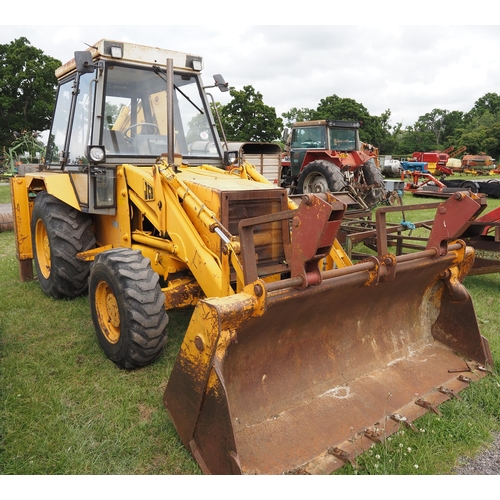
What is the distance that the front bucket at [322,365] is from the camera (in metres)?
2.61

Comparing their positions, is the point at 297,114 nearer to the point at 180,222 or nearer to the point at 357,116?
the point at 357,116

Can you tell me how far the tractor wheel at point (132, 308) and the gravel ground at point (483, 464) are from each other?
7.24ft

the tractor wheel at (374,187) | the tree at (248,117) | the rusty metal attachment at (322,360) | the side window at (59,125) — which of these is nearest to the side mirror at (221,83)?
the side window at (59,125)

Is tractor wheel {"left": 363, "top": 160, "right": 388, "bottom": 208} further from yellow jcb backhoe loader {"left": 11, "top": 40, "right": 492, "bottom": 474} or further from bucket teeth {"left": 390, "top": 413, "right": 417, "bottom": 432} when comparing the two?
bucket teeth {"left": 390, "top": 413, "right": 417, "bottom": 432}

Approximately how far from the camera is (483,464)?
2.76 meters

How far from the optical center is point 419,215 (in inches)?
467

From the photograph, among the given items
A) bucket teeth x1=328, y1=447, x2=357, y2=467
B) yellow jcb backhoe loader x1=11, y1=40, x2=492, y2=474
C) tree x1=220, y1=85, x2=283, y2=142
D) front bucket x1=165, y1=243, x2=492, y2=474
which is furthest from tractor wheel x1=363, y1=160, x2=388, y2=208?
tree x1=220, y1=85, x2=283, y2=142

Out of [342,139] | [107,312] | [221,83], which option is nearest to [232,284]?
[107,312]

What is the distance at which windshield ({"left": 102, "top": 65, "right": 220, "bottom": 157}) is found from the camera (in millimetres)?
4543

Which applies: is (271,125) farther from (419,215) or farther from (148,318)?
(148,318)

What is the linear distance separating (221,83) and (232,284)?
2.46m

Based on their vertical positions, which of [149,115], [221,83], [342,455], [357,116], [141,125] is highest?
[357,116]

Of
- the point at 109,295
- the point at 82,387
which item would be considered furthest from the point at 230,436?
the point at 109,295

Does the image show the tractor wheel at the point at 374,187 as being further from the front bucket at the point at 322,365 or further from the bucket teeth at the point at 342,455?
the bucket teeth at the point at 342,455
